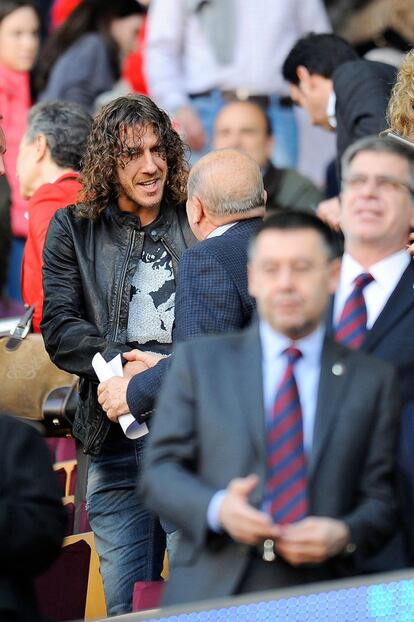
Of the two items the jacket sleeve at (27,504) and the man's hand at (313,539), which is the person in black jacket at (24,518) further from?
the man's hand at (313,539)

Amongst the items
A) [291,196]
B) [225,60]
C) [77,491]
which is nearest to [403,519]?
[77,491]

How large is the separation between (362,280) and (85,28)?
5936mm

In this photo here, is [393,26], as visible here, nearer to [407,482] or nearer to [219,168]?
[219,168]

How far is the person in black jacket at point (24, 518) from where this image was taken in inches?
156

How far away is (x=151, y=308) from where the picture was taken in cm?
543

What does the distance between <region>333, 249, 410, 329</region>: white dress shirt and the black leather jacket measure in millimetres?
1228

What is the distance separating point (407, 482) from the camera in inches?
159

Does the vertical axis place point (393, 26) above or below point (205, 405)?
above

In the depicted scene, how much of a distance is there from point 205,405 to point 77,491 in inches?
92.7

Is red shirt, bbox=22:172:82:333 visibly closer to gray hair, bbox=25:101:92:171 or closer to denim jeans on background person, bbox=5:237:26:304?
gray hair, bbox=25:101:92:171

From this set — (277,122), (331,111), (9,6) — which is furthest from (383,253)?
(9,6)

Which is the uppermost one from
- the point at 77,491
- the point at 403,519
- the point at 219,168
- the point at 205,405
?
the point at 219,168

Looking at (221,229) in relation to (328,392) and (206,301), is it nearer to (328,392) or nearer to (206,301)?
(206,301)

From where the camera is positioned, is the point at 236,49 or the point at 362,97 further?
the point at 236,49
